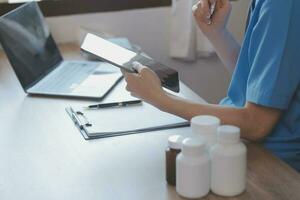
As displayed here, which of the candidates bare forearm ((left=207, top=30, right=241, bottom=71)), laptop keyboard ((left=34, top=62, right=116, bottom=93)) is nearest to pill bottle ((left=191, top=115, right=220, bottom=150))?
bare forearm ((left=207, top=30, right=241, bottom=71))

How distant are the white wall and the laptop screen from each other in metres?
0.32

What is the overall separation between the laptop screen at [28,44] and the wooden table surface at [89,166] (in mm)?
222

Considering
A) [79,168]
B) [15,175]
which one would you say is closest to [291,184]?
[79,168]

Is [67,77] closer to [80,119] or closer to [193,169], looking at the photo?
[80,119]

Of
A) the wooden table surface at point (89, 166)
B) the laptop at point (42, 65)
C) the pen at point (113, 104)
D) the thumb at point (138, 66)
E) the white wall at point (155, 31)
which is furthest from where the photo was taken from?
the white wall at point (155, 31)

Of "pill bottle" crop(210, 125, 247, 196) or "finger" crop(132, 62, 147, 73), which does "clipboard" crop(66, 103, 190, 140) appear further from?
"pill bottle" crop(210, 125, 247, 196)

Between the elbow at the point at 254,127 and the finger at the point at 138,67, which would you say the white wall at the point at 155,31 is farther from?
the elbow at the point at 254,127

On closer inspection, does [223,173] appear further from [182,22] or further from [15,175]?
[182,22]

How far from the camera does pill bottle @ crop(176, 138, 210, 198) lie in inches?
33.1

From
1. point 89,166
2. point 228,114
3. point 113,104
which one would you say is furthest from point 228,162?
point 113,104

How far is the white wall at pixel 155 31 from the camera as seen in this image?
2.07 metres

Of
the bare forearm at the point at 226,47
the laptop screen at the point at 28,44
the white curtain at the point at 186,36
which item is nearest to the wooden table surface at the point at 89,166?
the laptop screen at the point at 28,44

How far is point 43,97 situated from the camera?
1467 mm

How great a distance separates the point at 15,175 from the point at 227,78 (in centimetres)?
147
